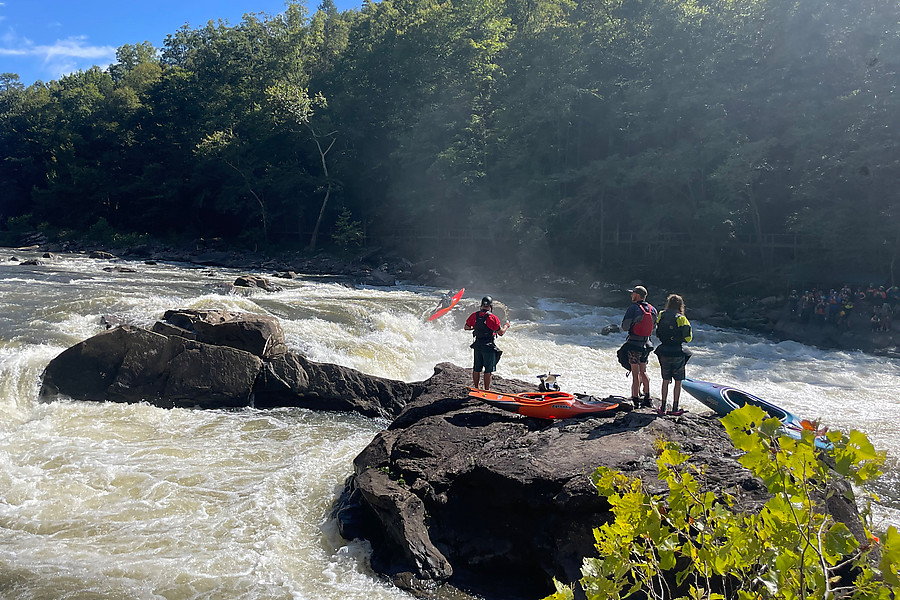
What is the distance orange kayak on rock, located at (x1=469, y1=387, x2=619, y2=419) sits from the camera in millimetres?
7438

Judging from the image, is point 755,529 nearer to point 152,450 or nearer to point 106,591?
point 106,591

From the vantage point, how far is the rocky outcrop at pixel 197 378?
9.59 meters

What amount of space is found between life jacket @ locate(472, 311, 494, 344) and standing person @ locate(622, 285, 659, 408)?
1738 mm

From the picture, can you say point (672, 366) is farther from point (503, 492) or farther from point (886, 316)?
point (886, 316)

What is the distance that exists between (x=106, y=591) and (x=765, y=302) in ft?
70.2

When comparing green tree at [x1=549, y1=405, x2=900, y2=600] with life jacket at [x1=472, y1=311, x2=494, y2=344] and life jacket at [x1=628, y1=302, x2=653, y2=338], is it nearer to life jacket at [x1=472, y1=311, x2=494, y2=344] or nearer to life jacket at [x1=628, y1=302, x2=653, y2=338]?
life jacket at [x1=628, y1=302, x2=653, y2=338]

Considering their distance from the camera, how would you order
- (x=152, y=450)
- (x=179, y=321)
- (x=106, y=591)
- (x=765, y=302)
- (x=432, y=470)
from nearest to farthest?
(x=106, y=591), (x=432, y=470), (x=152, y=450), (x=179, y=321), (x=765, y=302)

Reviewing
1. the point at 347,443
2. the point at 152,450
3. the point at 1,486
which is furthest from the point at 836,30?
the point at 1,486

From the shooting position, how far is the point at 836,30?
22031 mm

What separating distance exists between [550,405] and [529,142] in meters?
24.6

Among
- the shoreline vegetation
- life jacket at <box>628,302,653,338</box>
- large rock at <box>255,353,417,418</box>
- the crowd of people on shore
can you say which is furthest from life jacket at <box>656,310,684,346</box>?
the crowd of people on shore

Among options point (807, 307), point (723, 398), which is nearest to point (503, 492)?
point (723, 398)

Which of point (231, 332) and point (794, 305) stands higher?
point (794, 305)

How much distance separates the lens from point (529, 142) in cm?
3039
